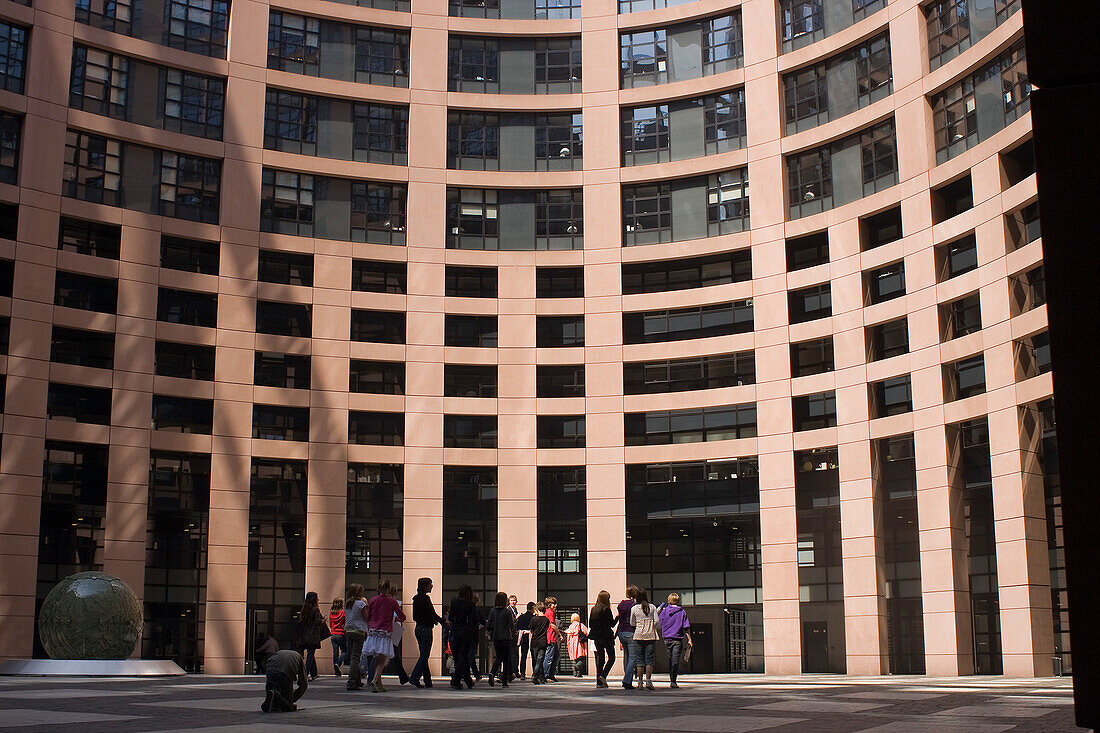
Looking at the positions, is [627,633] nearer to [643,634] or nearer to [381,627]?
[643,634]

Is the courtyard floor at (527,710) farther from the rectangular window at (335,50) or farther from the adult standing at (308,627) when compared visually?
the rectangular window at (335,50)

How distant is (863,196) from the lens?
138 feet

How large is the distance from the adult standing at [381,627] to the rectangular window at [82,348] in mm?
25719

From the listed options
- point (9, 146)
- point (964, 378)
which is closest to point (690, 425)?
point (964, 378)

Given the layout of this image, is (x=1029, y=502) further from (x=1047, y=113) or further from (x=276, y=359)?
(x=1047, y=113)

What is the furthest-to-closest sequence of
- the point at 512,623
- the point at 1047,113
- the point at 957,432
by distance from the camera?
1. the point at 957,432
2. the point at 512,623
3. the point at 1047,113

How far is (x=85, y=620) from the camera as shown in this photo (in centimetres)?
2481

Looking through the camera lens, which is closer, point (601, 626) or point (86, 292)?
point (601, 626)

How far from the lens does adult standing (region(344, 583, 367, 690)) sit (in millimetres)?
20297

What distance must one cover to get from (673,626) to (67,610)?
44.6ft

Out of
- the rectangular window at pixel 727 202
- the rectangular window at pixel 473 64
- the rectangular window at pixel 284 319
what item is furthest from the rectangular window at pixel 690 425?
the rectangular window at pixel 473 64

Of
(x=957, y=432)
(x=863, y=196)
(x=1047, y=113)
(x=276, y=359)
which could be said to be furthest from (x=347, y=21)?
(x=1047, y=113)

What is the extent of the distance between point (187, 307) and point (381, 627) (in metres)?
28.1

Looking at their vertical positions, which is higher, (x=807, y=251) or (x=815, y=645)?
(x=807, y=251)
